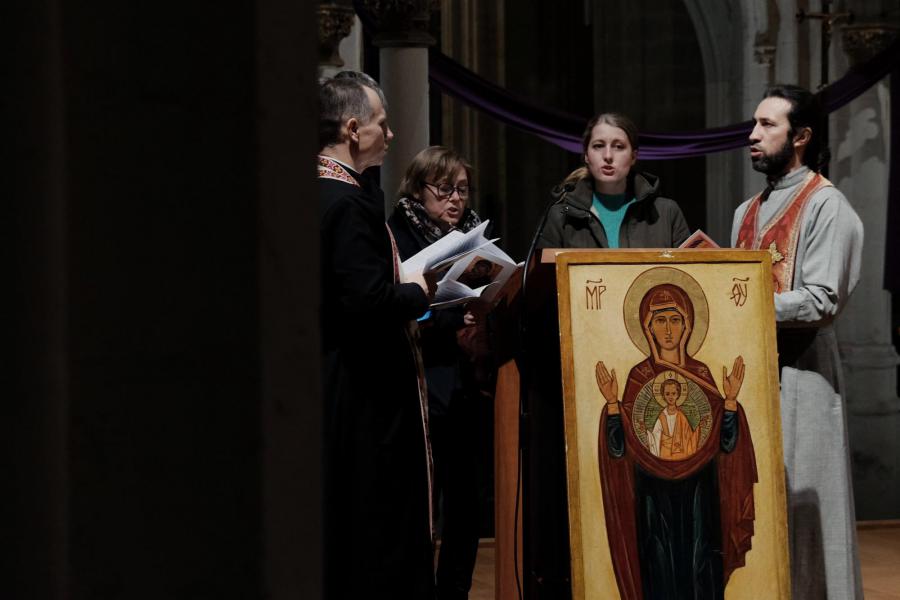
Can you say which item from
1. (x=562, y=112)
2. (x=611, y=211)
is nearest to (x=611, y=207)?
(x=611, y=211)

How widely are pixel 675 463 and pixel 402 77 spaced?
135 inches

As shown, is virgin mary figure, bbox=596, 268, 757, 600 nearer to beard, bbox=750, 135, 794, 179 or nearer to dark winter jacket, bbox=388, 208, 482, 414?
beard, bbox=750, 135, 794, 179

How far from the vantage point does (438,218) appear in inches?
163

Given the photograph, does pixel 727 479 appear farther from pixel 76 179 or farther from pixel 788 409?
pixel 76 179

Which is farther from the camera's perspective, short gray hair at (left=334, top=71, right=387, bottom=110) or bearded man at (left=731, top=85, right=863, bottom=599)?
bearded man at (left=731, top=85, right=863, bottom=599)

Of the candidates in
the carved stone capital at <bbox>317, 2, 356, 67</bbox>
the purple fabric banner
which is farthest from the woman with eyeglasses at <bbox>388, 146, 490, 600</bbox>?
the purple fabric banner

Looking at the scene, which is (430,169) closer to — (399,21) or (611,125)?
(611,125)

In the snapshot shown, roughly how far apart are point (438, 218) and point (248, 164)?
2835 millimetres

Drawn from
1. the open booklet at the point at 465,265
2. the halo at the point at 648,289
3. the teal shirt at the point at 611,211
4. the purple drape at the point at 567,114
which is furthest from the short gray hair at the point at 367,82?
the purple drape at the point at 567,114

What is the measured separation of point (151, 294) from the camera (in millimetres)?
1302

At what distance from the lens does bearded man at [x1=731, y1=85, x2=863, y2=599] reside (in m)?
3.61

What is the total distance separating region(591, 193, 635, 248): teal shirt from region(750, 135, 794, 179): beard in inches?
17.6

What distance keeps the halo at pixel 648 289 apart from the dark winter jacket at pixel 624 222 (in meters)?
0.88

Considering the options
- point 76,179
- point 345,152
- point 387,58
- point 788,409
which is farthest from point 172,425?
point 387,58
